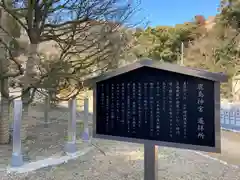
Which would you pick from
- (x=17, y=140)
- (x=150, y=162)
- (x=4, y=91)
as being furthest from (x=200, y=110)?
(x=4, y=91)

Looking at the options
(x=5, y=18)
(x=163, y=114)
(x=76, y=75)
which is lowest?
(x=163, y=114)

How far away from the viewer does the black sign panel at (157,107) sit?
8.28 feet

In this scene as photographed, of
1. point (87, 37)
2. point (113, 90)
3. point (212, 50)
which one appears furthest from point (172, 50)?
point (113, 90)

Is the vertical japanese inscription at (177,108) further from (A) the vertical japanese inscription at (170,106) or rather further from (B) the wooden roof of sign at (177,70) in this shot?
(B) the wooden roof of sign at (177,70)

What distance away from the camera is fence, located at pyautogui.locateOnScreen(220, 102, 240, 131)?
8.62 m

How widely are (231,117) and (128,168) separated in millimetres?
6039

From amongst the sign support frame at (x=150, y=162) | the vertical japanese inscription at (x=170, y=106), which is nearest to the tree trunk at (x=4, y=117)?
the sign support frame at (x=150, y=162)

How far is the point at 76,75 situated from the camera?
521cm

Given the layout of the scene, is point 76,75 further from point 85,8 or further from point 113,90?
point 113,90

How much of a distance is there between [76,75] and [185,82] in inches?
120

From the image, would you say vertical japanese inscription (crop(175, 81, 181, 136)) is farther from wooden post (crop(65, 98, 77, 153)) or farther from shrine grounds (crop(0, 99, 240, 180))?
wooden post (crop(65, 98, 77, 153))

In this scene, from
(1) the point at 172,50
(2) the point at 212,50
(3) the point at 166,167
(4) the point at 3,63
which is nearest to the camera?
(3) the point at 166,167

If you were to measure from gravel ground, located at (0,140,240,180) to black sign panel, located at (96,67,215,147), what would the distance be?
3.37 feet

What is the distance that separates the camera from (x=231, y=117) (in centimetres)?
884
